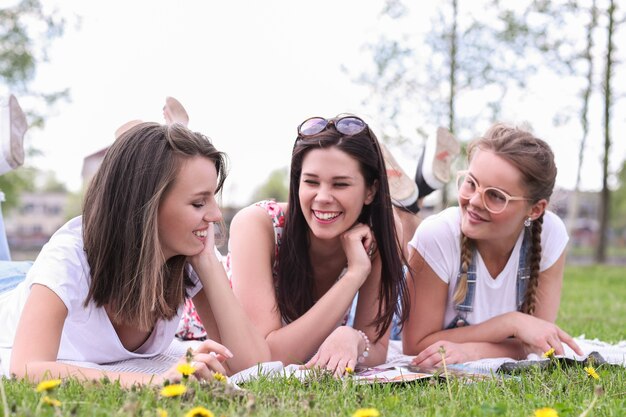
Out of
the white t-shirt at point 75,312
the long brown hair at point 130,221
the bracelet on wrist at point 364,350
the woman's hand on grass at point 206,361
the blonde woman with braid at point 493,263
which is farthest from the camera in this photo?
the blonde woman with braid at point 493,263

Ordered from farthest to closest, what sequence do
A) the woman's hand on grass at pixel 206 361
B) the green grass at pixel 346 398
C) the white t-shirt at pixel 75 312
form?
1. the white t-shirt at pixel 75 312
2. the woman's hand on grass at pixel 206 361
3. the green grass at pixel 346 398

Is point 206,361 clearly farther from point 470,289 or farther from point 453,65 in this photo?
point 453,65

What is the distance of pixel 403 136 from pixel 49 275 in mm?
13389

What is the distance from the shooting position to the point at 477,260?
151 inches

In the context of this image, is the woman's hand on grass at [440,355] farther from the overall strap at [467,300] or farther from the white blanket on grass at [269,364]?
the overall strap at [467,300]

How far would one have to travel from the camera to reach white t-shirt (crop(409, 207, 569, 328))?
12.3ft

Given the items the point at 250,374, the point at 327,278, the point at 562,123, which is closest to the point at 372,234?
the point at 327,278

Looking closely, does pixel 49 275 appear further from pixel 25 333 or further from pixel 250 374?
pixel 250 374

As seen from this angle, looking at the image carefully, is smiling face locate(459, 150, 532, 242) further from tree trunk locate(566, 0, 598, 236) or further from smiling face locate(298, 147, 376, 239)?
tree trunk locate(566, 0, 598, 236)

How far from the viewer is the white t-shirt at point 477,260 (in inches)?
147

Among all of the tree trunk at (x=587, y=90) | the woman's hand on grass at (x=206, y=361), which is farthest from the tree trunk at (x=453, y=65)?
the woman's hand on grass at (x=206, y=361)

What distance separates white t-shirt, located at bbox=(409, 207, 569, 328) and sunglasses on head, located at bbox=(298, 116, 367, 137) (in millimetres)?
771

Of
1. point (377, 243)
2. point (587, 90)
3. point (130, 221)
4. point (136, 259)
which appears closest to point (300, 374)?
point (136, 259)

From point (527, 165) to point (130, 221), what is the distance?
210 cm
